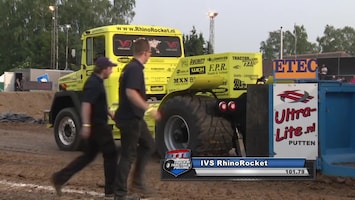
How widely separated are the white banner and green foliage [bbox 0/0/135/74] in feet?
256

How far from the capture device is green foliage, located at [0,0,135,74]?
85188 mm

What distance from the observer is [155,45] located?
12578 mm

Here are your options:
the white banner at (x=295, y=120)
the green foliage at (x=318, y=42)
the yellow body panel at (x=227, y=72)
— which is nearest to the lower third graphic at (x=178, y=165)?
the white banner at (x=295, y=120)

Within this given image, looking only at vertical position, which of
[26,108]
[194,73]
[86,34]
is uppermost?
[86,34]

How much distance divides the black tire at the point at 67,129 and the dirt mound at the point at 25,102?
1453cm

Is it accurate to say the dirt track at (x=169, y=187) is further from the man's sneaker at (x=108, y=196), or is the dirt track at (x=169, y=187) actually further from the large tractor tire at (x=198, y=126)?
the large tractor tire at (x=198, y=126)

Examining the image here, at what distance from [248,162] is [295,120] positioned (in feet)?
3.15

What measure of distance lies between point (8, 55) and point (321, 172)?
88756 mm

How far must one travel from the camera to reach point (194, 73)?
9.97m

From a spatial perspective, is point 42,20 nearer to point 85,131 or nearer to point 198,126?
point 198,126

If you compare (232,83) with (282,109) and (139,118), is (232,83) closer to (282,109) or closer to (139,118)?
(282,109)

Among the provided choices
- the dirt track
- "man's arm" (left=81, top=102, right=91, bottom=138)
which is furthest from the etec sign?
"man's arm" (left=81, top=102, right=91, bottom=138)

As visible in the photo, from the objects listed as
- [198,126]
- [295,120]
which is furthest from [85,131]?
[198,126]

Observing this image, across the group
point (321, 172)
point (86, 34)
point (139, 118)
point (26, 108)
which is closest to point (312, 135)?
point (321, 172)
